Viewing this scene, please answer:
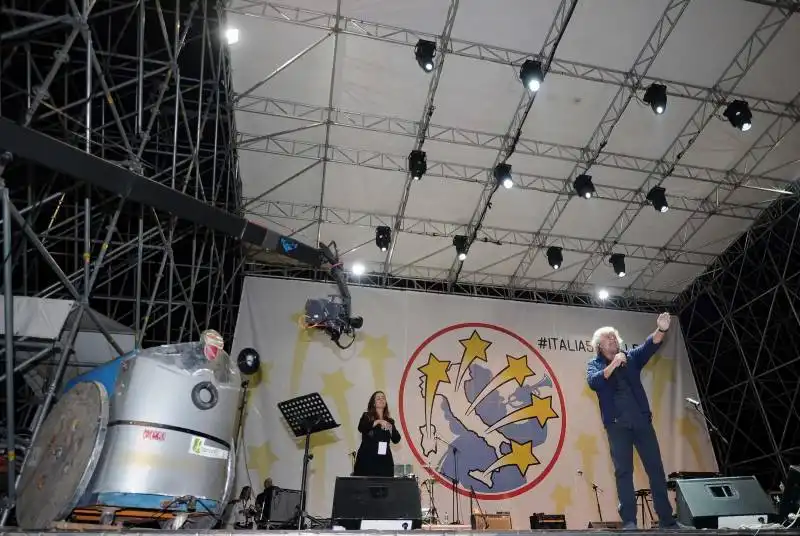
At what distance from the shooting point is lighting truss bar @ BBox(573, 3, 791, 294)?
7.21 m

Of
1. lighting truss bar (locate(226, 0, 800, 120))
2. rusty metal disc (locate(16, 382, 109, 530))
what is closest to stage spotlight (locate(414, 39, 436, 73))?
lighting truss bar (locate(226, 0, 800, 120))

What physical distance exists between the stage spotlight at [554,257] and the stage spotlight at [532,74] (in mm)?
3585

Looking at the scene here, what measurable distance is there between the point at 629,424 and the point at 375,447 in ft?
9.20

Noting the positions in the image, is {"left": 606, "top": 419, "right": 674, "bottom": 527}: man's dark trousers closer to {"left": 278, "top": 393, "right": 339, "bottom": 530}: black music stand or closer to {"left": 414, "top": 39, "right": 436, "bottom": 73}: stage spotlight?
{"left": 278, "top": 393, "right": 339, "bottom": 530}: black music stand

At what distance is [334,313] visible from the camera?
30.1 feet

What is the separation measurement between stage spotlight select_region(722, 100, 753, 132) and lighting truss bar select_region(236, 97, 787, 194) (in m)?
1.40

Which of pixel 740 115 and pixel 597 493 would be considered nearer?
pixel 740 115

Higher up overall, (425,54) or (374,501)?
(425,54)

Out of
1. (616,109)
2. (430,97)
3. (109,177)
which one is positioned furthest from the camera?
(616,109)

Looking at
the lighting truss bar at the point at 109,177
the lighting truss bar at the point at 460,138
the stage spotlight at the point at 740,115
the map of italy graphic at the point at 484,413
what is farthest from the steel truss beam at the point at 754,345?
the lighting truss bar at the point at 109,177

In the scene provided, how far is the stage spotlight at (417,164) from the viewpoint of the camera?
26.7ft

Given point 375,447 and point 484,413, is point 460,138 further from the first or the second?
point 375,447

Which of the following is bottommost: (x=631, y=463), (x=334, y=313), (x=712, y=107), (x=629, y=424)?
(x=631, y=463)

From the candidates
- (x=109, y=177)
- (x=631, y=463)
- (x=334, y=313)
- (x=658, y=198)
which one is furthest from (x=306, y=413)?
(x=658, y=198)
